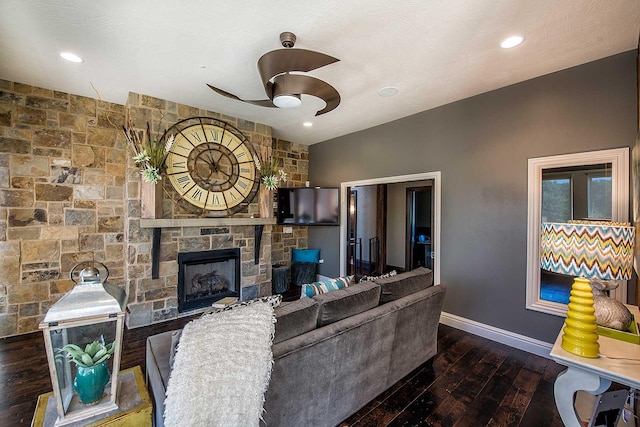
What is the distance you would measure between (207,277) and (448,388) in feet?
11.0

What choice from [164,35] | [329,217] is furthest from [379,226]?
[164,35]

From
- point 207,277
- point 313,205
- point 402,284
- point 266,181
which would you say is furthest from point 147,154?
point 402,284

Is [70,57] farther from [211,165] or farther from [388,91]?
[388,91]

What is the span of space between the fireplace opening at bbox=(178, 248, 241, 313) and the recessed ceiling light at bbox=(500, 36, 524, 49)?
3.98 m

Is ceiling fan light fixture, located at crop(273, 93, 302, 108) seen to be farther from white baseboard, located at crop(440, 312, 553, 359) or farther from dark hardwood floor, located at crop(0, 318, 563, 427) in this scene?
white baseboard, located at crop(440, 312, 553, 359)

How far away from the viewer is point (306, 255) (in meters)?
5.46

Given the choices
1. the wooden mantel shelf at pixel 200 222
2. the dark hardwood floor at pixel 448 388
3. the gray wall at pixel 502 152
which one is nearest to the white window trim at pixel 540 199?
the gray wall at pixel 502 152

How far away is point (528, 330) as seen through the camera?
2.88 meters

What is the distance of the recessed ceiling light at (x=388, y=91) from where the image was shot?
3092mm

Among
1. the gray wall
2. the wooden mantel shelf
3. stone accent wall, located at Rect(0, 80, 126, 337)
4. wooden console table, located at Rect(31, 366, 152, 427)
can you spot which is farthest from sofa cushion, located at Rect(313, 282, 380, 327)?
stone accent wall, located at Rect(0, 80, 126, 337)

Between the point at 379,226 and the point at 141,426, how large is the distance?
16.8ft

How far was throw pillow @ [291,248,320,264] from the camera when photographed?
544 cm

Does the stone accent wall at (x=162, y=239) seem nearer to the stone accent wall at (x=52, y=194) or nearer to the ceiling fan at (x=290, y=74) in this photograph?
the stone accent wall at (x=52, y=194)

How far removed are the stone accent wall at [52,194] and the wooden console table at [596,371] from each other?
15.2 ft
